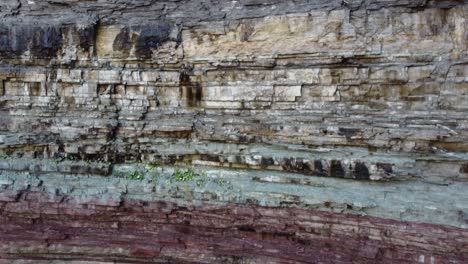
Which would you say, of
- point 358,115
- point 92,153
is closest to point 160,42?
point 92,153

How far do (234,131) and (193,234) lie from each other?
274 cm

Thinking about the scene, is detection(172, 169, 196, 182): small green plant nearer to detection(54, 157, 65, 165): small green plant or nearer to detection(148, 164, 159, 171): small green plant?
detection(148, 164, 159, 171): small green plant

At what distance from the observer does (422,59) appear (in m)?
8.60

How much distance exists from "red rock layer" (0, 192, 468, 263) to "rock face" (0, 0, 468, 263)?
0.03 m

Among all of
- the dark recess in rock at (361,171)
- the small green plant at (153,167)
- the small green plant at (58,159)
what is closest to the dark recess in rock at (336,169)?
the dark recess in rock at (361,171)

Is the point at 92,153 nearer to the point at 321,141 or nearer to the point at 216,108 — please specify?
the point at 216,108

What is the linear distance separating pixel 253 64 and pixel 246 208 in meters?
3.59

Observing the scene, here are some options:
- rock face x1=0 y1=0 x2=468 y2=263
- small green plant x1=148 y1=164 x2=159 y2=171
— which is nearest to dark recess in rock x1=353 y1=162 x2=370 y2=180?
rock face x1=0 y1=0 x2=468 y2=263

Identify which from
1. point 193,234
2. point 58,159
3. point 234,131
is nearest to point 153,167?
point 193,234

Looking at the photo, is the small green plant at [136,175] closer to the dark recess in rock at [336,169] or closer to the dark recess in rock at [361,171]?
the dark recess in rock at [336,169]

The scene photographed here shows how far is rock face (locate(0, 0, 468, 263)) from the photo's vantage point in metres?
8.41

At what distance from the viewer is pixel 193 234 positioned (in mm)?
9117

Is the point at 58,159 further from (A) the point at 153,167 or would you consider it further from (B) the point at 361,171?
(B) the point at 361,171

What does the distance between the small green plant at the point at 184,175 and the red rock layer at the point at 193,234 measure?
82 centimetres
